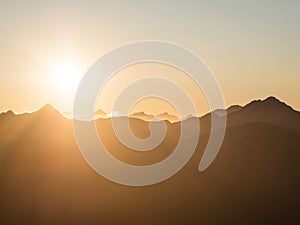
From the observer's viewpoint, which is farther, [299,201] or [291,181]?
[291,181]

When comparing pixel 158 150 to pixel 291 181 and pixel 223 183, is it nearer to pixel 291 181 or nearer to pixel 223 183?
pixel 223 183

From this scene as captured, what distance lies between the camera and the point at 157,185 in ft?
375

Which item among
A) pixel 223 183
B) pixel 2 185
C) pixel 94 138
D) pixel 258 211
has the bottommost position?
pixel 258 211

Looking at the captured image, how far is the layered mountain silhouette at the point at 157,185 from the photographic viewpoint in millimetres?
99500

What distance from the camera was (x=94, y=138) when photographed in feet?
530

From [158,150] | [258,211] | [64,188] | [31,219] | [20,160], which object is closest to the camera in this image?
[31,219]

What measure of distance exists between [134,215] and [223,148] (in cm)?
6069

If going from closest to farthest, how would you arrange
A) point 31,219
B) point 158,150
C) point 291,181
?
point 31,219 → point 291,181 → point 158,150

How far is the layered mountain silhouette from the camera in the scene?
3917 inches

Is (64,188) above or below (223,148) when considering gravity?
below

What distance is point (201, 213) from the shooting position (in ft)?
332

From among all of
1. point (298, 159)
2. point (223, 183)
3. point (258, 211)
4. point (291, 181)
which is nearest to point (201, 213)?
point (258, 211)

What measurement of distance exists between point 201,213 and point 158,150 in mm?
52386

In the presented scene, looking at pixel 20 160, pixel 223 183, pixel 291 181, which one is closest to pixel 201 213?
pixel 223 183
